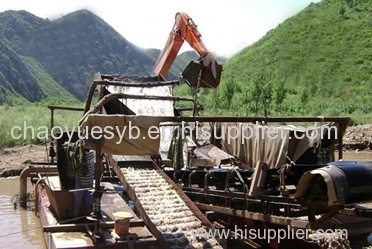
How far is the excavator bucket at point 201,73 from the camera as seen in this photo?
12094mm

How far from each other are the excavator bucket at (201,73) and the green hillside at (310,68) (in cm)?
2145

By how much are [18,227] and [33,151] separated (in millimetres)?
8804

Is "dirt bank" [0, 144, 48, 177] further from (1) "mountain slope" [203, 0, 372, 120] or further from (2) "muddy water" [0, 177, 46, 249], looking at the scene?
(1) "mountain slope" [203, 0, 372, 120]

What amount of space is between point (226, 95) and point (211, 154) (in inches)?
1023

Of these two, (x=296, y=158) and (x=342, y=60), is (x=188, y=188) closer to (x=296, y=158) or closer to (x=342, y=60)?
(x=296, y=158)

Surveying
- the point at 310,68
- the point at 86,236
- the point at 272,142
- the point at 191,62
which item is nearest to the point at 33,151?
the point at 191,62

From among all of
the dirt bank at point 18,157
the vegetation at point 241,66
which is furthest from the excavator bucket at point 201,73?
the vegetation at point 241,66

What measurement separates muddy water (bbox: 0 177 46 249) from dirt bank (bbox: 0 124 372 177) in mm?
1591

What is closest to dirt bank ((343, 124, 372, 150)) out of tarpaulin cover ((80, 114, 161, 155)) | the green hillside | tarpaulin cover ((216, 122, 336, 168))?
the green hillside

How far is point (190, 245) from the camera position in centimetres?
723

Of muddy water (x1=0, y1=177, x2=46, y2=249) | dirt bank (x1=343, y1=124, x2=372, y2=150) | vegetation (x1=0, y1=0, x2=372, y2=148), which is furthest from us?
vegetation (x1=0, y1=0, x2=372, y2=148)

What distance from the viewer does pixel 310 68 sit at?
51125mm

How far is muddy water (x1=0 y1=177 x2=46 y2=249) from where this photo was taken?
31.7ft

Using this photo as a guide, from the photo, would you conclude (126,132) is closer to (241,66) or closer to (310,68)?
(310,68)
